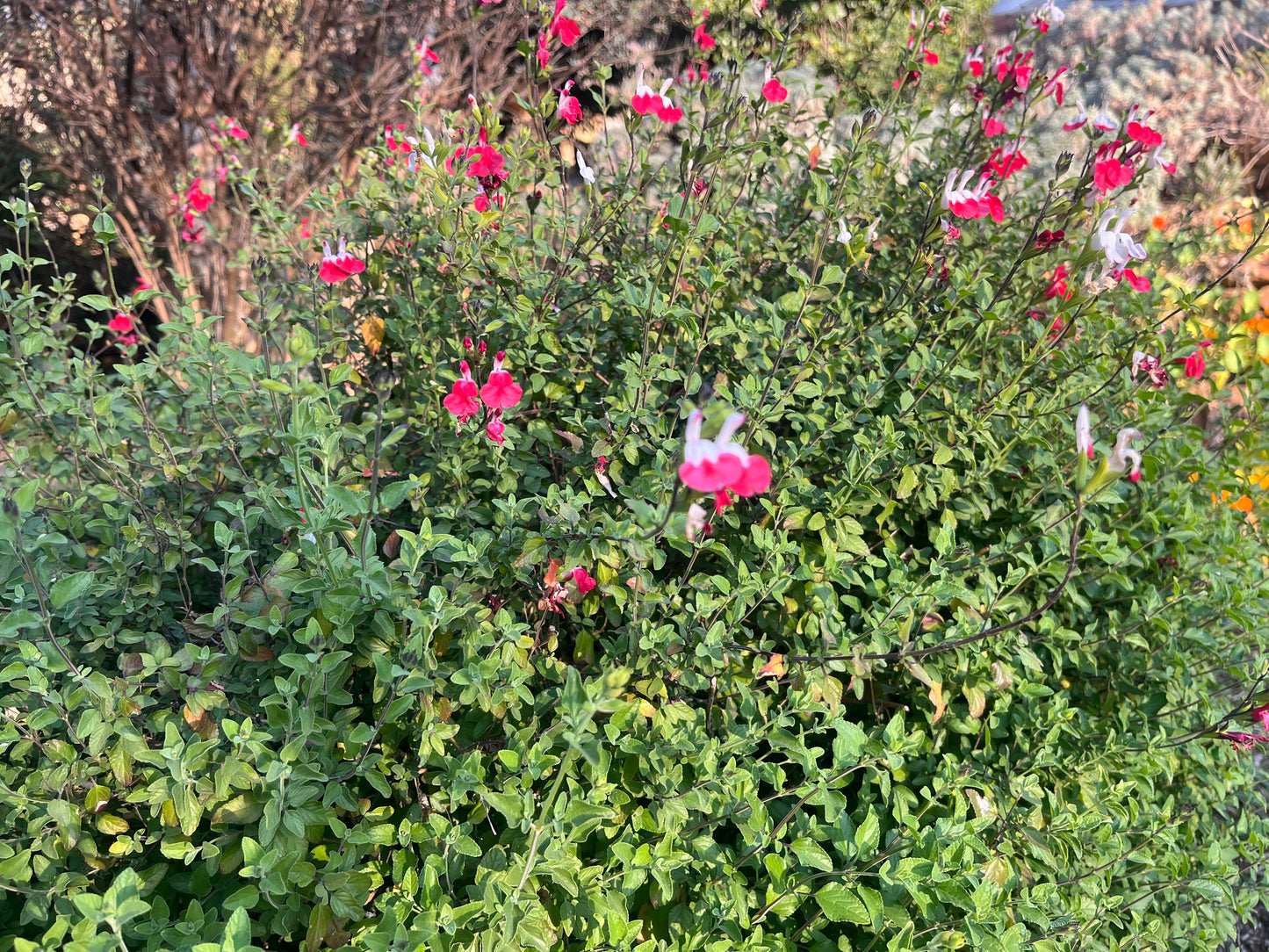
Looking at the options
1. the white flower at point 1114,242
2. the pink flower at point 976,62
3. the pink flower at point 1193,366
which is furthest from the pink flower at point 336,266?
the pink flower at point 1193,366

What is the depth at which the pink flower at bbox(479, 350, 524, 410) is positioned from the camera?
4.92ft

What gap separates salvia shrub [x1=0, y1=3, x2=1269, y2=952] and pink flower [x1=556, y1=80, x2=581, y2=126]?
0.01m

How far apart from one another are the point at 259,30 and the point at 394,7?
3.08 feet

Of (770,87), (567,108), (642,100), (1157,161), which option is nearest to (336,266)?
(567,108)

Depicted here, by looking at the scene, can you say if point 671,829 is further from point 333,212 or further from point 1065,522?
point 333,212

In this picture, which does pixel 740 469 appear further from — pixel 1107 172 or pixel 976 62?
pixel 976 62

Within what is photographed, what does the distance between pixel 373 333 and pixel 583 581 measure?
0.99 meters

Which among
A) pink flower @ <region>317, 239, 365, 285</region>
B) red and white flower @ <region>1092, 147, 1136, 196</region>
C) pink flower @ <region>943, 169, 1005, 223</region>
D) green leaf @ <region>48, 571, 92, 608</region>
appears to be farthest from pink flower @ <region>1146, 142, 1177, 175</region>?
green leaf @ <region>48, 571, 92, 608</region>

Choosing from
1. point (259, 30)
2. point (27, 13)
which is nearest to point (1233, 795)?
point (259, 30)

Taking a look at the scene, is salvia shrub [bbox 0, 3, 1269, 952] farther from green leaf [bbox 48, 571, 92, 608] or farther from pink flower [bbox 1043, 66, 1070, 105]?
pink flower [bbox 1043, 66, 1070, 105]

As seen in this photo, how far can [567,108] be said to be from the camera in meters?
1.81

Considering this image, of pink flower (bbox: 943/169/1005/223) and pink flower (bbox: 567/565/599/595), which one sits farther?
pink flower (bbox: 943/169/1005/223)

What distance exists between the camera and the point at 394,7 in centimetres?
532

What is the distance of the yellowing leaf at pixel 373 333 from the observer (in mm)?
2029
